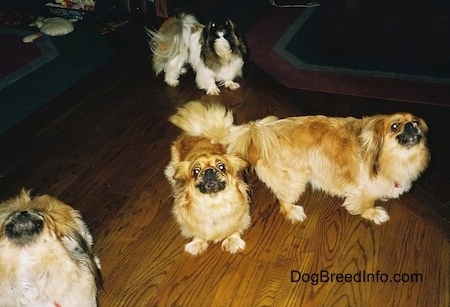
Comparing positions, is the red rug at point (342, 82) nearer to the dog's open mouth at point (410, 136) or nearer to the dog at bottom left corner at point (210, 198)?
the dog's open mouth at point (410, 136)

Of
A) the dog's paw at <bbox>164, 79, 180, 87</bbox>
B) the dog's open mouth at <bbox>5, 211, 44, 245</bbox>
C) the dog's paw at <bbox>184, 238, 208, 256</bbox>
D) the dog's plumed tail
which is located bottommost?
the dog's paw at <bbox>164, 79, 180, 87</bbox>

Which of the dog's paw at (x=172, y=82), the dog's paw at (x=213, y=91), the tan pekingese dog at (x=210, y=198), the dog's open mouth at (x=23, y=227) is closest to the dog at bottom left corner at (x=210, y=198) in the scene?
the tan pekingese dog at (x=210, y=198)

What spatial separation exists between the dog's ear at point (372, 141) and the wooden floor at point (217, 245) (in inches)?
18.9

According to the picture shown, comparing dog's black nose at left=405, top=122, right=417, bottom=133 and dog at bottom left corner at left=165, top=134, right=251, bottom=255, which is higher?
dog's black nose at left=405, top=122, right=417, bottom=133

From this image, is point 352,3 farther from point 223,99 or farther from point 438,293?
point 438,293

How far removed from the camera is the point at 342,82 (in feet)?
12.3

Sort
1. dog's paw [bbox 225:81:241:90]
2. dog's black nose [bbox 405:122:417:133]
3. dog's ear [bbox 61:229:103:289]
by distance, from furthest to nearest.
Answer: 1. dog's paw [bbox 225:81:241:90]
2. dog's black nose [bbox 405:122:417:133]
3. dog's ear [bbox 61:229:103:289]

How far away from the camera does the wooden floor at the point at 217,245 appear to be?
208 cm

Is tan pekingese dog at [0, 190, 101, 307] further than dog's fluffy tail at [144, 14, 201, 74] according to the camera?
No

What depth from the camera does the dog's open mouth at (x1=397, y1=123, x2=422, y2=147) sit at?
1.92 metres

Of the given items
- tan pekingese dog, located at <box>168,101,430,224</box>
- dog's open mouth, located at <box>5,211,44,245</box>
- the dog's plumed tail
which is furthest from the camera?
the dog's plumed tail

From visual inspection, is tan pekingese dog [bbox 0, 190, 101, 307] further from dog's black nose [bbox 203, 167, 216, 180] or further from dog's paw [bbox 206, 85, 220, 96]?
dog's paw [bbox 206, 85, 220, 96]

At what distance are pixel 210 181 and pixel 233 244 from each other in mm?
546

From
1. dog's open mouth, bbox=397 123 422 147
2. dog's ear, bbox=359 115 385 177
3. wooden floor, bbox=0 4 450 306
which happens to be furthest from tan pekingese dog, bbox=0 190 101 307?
dog's open mouth, bbox=397 123 422 147
